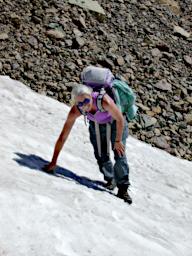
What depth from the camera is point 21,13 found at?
15.6m

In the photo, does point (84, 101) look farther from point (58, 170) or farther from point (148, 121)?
point (148, 121)

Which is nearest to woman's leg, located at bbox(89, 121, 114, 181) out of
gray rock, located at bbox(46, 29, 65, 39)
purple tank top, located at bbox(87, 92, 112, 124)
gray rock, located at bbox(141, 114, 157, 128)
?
purple tank top, located at bbox(87, 92, 112, 124)

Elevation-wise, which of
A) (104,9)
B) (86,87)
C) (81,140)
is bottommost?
(81,140)

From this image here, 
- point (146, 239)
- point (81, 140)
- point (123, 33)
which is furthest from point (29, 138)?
point (123, 33)

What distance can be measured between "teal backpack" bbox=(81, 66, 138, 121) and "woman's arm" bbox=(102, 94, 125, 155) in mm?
80

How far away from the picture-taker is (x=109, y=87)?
292 inches

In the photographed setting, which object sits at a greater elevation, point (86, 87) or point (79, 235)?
point (86, 87)

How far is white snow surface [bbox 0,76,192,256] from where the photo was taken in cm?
546

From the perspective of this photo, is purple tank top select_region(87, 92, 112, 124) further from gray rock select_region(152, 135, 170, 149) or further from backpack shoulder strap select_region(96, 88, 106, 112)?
gray rock select_region(152, 135, 170, 149)

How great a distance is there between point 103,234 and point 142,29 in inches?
488

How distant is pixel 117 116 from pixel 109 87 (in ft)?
1.46

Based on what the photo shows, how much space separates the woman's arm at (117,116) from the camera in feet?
23.4

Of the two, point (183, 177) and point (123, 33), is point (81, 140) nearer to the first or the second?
point (183, 177)

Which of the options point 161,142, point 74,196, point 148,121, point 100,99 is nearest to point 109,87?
point 100,99
